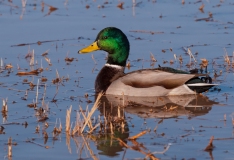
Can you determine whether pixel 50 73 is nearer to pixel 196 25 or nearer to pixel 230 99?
pixel 230 99

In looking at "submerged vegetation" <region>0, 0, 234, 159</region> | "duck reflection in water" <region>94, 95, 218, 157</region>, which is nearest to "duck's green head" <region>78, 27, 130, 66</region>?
"submerged vegetation" <region>0, 0, 234, 159</region>

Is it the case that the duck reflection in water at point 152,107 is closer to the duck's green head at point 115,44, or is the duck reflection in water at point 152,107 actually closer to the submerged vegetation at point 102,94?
the submerged vegetation at point 102,94

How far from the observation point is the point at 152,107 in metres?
9.10

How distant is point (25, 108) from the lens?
28.9ft

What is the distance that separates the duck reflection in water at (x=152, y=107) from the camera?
8406mm

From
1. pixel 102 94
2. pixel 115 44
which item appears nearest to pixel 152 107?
pixel 102 94

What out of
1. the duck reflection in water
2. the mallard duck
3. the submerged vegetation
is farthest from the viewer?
the mallard duck

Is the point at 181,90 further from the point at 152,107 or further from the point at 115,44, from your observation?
the point at 115,44

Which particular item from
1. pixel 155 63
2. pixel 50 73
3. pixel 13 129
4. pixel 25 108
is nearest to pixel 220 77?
pixel 155 63

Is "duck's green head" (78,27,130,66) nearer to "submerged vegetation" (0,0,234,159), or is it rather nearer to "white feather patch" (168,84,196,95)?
"submerged vegetation" (0,0,234,159)

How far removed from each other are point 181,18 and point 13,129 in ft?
26.5

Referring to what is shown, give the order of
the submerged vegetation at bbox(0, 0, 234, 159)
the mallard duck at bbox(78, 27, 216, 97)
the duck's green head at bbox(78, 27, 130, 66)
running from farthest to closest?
the duck's green head at bbox(78, 27, 130, 66) → the mallard duck at bbox(78, 27, 216, 97) → the submerged vegetation at bbox(0, 0, 234, 159)

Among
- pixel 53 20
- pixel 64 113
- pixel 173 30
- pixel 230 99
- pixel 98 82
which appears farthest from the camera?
pixel 53 20

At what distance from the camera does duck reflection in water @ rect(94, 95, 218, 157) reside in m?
8.41
